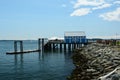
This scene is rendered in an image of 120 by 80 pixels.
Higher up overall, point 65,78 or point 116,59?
point 116,59

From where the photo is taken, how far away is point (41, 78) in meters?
31.9

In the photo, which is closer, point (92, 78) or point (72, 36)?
point (92, 78)

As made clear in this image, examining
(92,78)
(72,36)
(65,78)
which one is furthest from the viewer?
(72,36)

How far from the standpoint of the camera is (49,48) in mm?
88812

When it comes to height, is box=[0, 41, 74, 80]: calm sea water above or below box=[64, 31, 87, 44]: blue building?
below

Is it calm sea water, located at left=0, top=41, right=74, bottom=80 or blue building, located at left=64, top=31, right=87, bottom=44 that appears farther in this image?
blue building, located at left=64, top=31, right=87, bottom=44

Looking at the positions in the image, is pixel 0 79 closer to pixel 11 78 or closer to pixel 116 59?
pixel 11 78

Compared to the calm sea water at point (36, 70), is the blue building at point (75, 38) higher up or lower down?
higher up

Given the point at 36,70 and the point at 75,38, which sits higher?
the point at 75,38

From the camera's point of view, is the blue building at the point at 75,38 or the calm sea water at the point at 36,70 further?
the blue building at the point at 75,38

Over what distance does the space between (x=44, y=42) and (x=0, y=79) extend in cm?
5774

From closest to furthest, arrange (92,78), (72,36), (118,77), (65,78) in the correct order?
(118,77) → (92,78) → (65,78) → (72,36)

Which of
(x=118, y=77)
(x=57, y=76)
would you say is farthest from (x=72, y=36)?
(x=118, y=77)

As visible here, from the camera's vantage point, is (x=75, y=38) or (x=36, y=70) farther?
(x=75, y=38)
